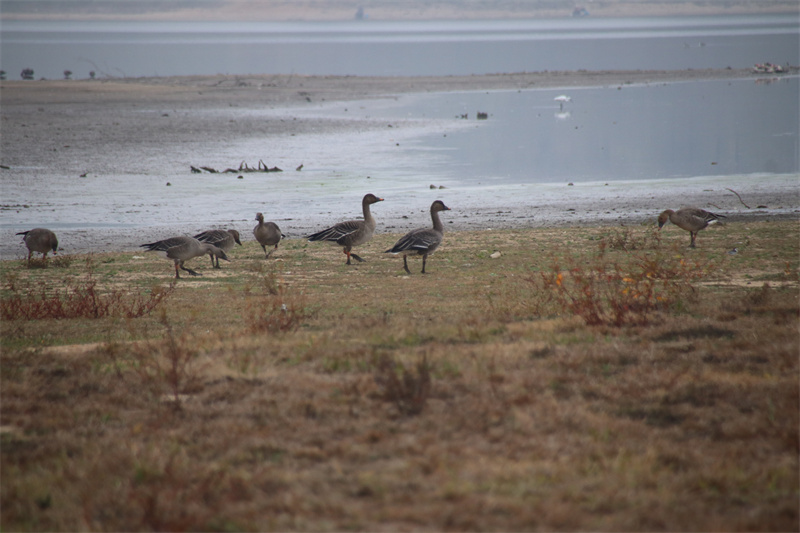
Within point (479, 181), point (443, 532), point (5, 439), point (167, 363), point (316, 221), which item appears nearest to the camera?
point (443, 532)

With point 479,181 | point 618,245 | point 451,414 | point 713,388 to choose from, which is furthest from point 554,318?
point 479,181

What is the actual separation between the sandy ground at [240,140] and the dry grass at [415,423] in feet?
43.6

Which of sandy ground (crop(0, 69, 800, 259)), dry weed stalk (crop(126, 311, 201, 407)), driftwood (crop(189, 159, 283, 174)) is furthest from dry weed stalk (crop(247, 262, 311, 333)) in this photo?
driftwood (crop(189, 159, 283, 174))

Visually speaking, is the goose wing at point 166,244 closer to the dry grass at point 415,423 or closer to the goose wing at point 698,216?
the dry grass at point 415,423

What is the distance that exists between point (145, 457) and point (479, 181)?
2780 cm

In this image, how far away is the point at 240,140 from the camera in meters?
43.6

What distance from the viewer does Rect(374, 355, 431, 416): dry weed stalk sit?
6.58m

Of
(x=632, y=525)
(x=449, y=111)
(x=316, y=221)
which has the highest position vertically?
(x=449, y=111)

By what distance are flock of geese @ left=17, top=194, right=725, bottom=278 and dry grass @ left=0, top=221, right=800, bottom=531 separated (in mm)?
4912

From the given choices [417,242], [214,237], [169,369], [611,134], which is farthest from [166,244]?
[611,134]

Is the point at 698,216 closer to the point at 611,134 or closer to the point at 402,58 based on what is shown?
the point at 611,134

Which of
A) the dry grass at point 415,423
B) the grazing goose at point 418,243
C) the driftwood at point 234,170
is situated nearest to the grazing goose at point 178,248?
the grazing goose at point 418,243

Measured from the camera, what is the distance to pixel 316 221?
24.2 m

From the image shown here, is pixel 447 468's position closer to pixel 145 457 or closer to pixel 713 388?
pixel 145 457
